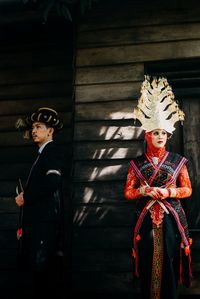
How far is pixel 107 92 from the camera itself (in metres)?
5.28

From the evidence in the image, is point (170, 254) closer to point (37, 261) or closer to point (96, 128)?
point (37, 261)

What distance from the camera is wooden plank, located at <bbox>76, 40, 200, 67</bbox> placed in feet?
17.1

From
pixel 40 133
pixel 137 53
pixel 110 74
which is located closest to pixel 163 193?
pixel 40 133

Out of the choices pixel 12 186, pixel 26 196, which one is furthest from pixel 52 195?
pixel 12 186

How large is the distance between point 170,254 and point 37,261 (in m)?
1.24

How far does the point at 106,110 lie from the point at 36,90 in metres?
1.39

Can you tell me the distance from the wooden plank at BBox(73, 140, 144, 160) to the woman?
0.86 metres

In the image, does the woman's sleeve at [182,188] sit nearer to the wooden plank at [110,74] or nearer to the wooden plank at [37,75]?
the wooden plank at [110,74]

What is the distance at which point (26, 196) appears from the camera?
13.9 ft

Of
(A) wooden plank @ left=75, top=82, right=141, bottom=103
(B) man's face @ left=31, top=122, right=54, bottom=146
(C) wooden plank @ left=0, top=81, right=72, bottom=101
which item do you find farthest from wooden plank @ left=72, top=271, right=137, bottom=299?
(C) wooden plank @ left=0, top=81, right=72, bottom=101

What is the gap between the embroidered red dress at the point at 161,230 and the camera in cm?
376

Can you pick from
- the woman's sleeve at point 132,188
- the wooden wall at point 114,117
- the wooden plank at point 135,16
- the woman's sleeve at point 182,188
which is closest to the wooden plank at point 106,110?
the wooden wall at point 114,117

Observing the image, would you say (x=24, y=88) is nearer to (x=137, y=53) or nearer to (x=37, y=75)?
(x=37, y=75)

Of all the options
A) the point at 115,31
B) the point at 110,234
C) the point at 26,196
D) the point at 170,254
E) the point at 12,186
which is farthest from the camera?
the point at 12,186
